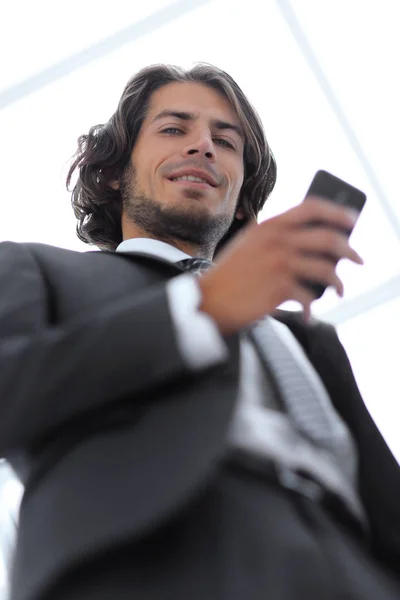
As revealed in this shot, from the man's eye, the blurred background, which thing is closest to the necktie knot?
the man's eye

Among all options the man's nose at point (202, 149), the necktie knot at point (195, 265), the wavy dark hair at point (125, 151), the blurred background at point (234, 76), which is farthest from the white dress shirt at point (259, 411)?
the blurred background at point (234, 76)

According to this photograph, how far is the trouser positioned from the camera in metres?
1.15

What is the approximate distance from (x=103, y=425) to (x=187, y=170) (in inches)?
34.5

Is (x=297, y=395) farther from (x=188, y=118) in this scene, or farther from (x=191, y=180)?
(x=188, y=118)

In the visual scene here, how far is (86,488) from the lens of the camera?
1.21m

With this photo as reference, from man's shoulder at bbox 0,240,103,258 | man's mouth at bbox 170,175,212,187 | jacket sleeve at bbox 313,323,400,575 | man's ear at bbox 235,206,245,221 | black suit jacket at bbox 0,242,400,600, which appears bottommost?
jacket sleeve at bbox 313,323,400,575

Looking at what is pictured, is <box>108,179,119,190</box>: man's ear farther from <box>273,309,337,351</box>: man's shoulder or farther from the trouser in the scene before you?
the trouser

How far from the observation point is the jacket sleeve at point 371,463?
1.46 metres

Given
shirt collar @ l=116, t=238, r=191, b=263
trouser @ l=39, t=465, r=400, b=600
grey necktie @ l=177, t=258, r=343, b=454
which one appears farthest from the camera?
shirt collar @ l=116, t=238, r=191, b=263

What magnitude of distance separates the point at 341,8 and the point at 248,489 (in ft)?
11.1

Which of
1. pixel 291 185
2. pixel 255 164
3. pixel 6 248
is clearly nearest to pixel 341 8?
pixel 291 185

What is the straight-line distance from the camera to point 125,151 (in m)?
2.35

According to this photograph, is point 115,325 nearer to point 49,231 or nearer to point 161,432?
point 161,432

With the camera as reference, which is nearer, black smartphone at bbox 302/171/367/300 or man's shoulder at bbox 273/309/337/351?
black smartphone at bbox 302/171/367/300
